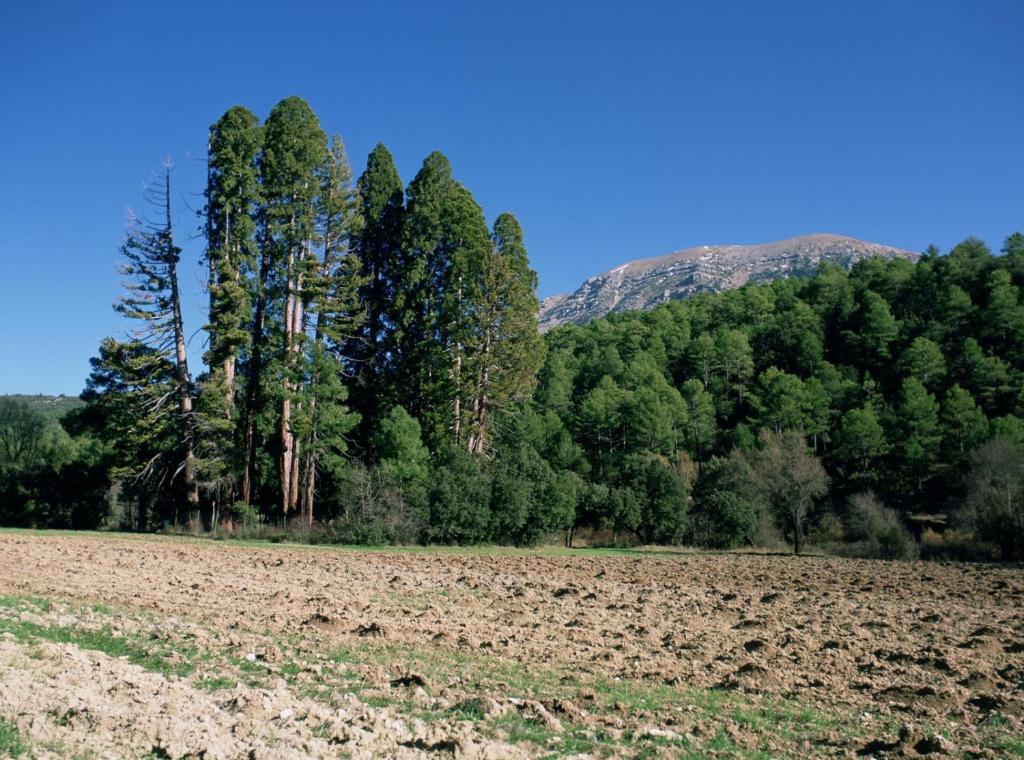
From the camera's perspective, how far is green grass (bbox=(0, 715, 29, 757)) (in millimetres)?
4723

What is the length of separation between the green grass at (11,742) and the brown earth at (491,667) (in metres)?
0.09

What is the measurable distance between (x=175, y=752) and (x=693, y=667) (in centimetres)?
621

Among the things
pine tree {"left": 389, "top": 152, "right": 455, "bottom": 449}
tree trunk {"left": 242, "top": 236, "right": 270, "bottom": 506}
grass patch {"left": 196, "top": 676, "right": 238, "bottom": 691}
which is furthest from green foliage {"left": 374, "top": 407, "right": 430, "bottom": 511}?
grass patch {"left": 196, "top": 676, "right": 238, "bottom": 691}

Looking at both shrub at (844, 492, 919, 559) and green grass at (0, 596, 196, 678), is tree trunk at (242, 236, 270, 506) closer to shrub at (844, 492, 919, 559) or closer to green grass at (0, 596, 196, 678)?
green grass at (0, 596, 196, 678)

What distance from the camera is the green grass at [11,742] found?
4723 mm

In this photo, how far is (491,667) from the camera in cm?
846

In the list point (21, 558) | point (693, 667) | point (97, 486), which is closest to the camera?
point (693, 667)

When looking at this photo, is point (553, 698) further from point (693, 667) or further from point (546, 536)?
point (546, 536)

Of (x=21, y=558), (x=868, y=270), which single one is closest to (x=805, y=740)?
(x=21, y=558)

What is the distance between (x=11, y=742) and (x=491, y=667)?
16.0ft

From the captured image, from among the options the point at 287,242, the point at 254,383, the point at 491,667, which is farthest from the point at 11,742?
the point at 287,242

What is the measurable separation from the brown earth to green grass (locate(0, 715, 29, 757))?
9 cm

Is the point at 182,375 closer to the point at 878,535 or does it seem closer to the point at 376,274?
the point at 376,274

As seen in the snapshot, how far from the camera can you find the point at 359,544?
30.1 m
